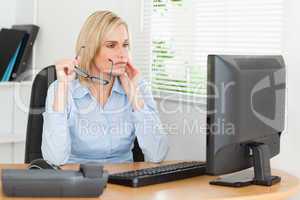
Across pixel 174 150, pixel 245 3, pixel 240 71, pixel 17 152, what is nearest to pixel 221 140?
pixel 240 71

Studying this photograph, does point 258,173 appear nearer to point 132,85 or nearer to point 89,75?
point 132,85

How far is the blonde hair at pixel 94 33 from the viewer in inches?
102

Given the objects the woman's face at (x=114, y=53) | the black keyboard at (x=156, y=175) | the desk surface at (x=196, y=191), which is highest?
the woman's face at (x=114, y=53)

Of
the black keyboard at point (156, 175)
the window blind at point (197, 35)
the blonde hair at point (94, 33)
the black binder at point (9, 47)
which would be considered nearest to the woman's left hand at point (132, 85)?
the blonde hair at point (94, 33)

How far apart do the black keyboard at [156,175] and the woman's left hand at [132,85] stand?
0.46m

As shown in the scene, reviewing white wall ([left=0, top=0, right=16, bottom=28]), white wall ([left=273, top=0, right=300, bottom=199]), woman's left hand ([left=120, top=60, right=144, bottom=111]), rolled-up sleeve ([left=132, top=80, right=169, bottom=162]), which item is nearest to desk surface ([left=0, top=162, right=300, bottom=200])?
white wall ([left=273, top=0, right=300, bottom=199])

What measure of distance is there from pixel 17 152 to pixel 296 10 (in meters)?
2.15

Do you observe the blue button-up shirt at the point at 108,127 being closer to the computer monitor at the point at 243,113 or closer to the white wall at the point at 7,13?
the computer monitor at the point at 243,113

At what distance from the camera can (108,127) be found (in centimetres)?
260

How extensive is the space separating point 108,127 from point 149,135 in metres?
0.18

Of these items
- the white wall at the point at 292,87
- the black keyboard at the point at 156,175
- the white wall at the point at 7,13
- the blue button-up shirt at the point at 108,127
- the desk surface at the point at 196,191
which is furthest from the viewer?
the white wall at the point at 7,13

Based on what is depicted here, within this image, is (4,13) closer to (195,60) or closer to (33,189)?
(195,60)

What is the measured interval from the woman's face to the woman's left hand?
0.07m

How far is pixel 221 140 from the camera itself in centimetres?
194
